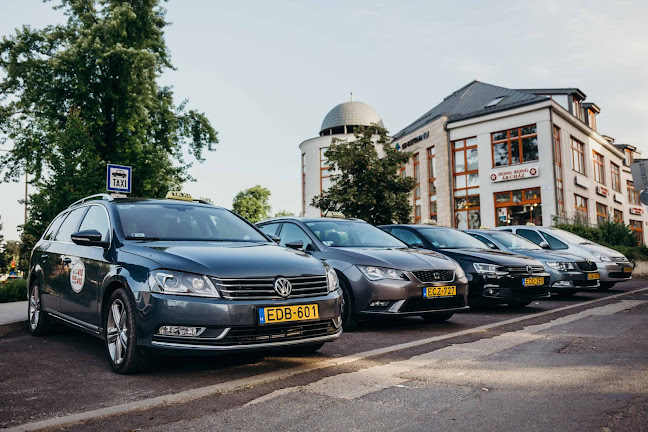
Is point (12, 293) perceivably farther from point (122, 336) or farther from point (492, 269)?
point (492, 269)

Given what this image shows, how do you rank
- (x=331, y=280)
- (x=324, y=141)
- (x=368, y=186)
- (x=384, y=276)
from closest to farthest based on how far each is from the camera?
(x=331, y=280) < (x=384, y=276) < (x=368, y=186) < (x=324, y=141)

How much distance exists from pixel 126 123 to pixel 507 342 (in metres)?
23.7

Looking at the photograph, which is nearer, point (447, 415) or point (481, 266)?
point (447, 415)

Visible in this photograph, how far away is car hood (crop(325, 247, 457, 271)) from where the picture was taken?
7195 mm

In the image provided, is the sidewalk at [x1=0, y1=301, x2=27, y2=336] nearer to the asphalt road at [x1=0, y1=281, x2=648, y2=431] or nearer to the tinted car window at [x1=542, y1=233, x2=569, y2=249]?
the asphalt road at [x1=0, y1=281, x2=648, y2=431]

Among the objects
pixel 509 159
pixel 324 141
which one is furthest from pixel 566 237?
pixel 324 141

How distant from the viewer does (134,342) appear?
15.1 feet

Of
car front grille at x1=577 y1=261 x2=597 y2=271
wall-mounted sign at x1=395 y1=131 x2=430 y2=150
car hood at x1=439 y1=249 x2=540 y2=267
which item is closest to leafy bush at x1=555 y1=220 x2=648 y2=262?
car front grille at x1=577 y1=261 x2=597 y2=271

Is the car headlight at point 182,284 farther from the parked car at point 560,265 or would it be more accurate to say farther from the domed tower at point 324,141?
the domed tower at point 324,141

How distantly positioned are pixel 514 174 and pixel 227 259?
3109 cm

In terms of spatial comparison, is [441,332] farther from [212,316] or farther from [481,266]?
[212,316]

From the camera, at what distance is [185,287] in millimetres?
4496

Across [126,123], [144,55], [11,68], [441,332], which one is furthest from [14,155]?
[441,332]

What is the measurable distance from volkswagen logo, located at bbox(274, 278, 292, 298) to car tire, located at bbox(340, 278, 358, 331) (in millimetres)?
2464
